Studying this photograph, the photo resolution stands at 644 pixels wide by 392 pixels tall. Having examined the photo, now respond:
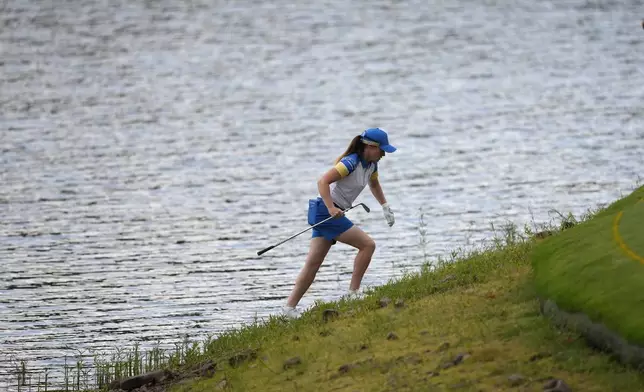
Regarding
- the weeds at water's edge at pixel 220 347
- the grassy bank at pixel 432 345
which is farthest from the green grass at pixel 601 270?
the weeds at water's edge at pixel 220 347

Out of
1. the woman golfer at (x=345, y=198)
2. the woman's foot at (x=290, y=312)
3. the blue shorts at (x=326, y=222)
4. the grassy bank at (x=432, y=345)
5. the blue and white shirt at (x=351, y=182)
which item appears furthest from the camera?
the woman's foot at (x=290, y=312)

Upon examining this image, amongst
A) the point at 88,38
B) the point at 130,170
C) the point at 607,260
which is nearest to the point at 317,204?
the point at 607,260

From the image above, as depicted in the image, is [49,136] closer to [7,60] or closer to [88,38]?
[7,60]

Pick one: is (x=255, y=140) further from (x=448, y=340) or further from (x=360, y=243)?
(x=448, y=340)

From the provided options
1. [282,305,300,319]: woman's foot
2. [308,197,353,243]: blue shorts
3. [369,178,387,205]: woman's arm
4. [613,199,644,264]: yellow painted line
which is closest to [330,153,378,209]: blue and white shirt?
[308,197,353,243]: blue shorts

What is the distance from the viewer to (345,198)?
15055mm

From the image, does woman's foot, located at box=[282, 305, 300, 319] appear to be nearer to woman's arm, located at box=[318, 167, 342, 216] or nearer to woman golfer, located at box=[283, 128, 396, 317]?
woman golfer, located at box=[283, 128, 396, 317]

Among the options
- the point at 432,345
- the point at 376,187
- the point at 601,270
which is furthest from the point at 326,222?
the point at 601,270

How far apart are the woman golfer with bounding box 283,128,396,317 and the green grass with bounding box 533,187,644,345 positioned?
3013mm

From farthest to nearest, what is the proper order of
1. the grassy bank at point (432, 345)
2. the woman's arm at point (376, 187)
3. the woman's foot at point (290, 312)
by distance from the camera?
1. the woman's arm at point (376, 187)
2. the woman's foot at point (290, 312)
3. the grassy bank at point (432, 345)

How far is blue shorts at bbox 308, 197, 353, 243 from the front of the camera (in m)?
15.0

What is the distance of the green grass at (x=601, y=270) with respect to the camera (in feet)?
34.2

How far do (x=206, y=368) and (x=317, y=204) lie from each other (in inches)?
105

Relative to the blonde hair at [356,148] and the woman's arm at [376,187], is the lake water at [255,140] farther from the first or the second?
the blonde hair at [356,148]
